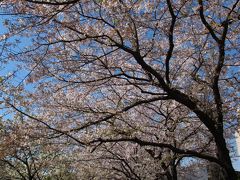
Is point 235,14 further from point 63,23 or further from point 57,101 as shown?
point 57,101

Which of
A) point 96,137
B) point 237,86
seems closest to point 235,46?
point 237,86

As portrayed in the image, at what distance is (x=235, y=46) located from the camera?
10836 millimetres

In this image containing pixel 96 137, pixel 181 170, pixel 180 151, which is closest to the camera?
pixel 180 151

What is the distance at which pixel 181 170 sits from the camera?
2347 cm

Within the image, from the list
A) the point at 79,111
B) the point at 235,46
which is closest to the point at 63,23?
the point at 79,111

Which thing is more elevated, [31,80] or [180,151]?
[31,80]

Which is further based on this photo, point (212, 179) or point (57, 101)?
point (212, 179)

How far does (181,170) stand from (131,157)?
630 centimetres

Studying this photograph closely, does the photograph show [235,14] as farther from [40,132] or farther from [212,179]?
[212,179]

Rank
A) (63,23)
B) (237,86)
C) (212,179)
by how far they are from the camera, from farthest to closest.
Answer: (212,179) < (237,86) < (63,23)

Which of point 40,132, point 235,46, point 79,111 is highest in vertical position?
point 235,46

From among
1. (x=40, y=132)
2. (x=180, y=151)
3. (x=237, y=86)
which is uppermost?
(x=237, y=86)

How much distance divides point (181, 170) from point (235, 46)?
1420 cm

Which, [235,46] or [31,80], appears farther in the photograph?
[235,46]
